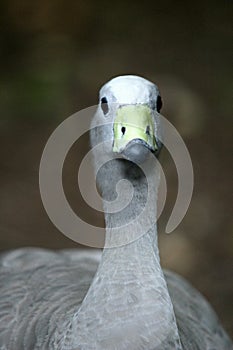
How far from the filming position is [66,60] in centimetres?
306

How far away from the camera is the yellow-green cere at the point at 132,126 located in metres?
1.32

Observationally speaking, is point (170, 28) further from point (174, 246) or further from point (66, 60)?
point (174, 246)

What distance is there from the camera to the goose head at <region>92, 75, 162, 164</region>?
Result: 51.9 inches

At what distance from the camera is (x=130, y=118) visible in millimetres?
1335

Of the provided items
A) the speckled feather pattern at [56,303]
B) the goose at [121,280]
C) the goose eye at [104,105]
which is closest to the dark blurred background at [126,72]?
the speckled feather pattern at [56,303]

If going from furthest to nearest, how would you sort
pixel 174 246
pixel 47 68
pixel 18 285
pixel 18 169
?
pixel 47 68 → pixel 18 169 → pixel 174 246 → pixel 18 285

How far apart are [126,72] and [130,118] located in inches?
66.8

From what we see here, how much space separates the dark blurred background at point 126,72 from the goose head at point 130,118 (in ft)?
3.71

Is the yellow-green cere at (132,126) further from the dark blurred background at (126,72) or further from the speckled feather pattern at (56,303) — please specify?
the dark blurred background at (126,72)

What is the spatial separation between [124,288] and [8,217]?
4.32ft

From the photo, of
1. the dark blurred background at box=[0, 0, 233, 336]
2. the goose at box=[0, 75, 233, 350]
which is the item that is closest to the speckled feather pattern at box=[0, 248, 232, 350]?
the goose at box=[0, 75, 233, 350]

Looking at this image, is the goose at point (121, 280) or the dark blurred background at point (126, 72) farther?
the dark blurred background at point (126, 72)

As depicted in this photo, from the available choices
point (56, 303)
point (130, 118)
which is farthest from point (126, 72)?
point (130, 118)

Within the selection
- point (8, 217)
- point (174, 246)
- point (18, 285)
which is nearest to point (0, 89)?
point (8, 217)
